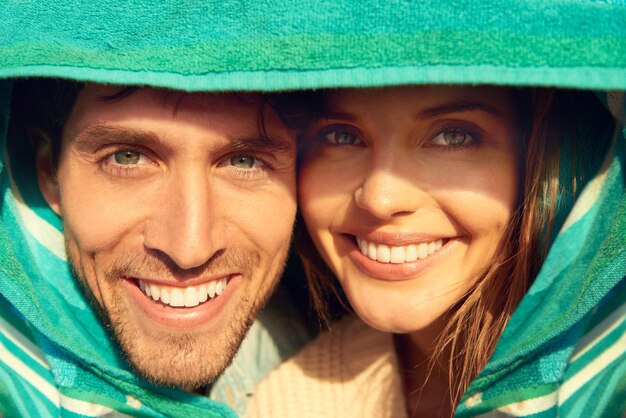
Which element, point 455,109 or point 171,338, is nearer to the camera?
point 455,109

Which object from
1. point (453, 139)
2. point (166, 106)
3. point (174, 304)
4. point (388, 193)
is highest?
point (166, 106)

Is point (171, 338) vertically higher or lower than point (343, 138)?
lower

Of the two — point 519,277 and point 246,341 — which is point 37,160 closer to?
point 246,341

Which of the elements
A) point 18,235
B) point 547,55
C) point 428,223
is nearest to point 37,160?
point 18,235

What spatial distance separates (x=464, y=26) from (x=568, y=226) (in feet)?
1.47

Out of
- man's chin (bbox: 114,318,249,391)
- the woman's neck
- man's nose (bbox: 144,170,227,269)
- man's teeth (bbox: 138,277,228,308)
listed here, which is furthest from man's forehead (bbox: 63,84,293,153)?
the woman's neck

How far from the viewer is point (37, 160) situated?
Answer: 1.82 m

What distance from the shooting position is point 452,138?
1593 mm

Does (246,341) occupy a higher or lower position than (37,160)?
lower

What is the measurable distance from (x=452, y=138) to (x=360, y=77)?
296 millimetres

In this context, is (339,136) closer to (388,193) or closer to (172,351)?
Answer: (388,193)

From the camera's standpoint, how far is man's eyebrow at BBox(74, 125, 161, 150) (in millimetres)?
1579

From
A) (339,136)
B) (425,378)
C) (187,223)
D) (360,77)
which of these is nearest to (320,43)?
(360,77)

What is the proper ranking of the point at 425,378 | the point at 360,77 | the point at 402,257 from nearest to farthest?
the point at 360,77 → the point at 402,257 → the point at 425,378
